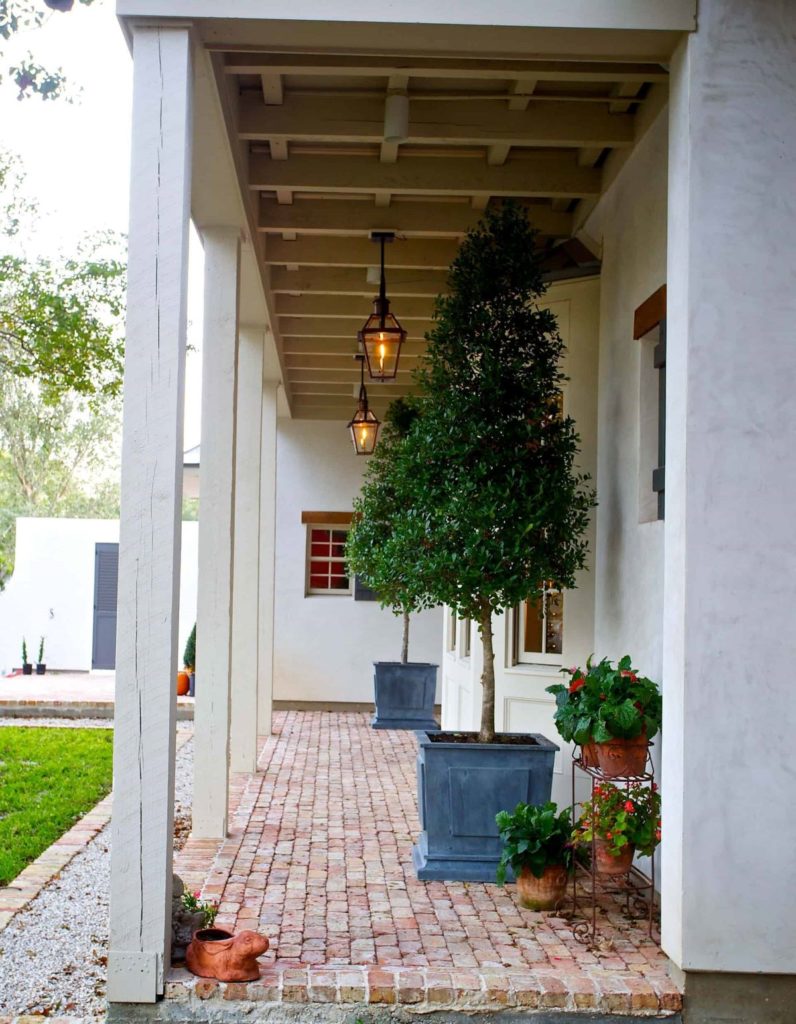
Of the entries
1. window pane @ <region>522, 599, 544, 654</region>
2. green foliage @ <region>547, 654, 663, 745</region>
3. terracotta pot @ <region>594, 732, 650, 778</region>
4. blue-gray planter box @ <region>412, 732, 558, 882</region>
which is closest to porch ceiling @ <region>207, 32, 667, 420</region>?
window pane @ <region>522, 599, 544, 654</region>

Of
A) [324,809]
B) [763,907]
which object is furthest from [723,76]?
[324,809]

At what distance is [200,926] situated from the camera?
399cm

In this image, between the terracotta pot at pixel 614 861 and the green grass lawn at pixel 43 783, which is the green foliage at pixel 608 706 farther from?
the green grass lawn at pixel 43 783

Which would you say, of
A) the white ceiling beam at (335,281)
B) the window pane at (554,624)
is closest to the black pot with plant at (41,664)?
the white ceiling beam at (335,281)

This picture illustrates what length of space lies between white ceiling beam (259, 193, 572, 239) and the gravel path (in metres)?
3.72

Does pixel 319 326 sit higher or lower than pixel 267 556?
higher

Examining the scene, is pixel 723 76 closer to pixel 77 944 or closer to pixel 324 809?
pixel 77 944

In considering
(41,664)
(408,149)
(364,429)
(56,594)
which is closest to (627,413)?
(408,149)

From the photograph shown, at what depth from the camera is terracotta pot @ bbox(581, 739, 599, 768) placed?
450 cm

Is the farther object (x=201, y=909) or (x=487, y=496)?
(x=487, y=496)

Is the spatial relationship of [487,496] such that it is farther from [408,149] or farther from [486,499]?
[408,149]

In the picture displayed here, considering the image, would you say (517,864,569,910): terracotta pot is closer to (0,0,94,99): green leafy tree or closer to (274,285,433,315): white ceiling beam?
(274,285,433,315): white ceiling beam

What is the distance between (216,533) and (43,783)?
315cm

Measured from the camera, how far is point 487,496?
5.21 m
